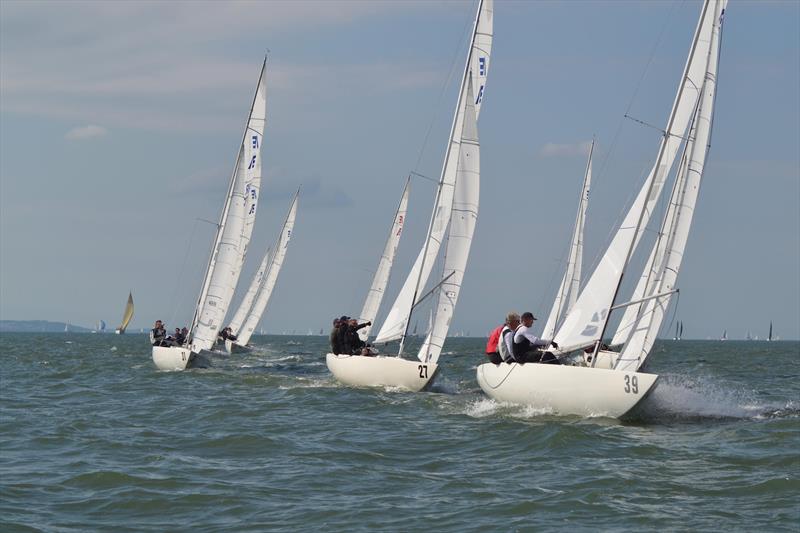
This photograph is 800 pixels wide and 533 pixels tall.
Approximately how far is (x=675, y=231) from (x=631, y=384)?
3884 millimetres

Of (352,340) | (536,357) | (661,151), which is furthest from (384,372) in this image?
(661,151)

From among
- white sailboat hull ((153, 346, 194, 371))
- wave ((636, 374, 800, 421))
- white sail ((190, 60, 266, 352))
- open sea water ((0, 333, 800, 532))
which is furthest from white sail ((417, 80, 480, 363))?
white sail ((190, 60, 266, 352))

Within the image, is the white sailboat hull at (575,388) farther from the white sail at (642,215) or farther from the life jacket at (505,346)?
the white sail at (642,215)

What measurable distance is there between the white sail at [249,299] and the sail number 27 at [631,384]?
3723 centimetres

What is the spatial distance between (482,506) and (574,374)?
657 cm

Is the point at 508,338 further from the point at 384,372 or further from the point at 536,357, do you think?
the point at 384,372

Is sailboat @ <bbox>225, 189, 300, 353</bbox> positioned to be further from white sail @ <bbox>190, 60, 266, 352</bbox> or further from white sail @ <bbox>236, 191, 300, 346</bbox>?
white sail @ <bbox>190, 60, 266, 352</bbox>

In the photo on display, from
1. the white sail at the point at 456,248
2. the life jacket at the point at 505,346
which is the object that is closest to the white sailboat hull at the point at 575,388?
the life jacket at the point at 505,346

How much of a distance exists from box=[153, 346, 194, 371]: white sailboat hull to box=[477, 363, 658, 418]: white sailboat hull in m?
14.1

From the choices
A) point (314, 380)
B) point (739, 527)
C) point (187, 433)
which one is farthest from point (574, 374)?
point (314, 380)

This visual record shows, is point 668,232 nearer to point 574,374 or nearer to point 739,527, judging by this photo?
point 574,374

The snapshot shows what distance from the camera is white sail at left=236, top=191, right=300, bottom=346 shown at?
5112cm

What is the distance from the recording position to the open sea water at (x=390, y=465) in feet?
33.0

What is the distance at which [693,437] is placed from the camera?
49.5 ft
